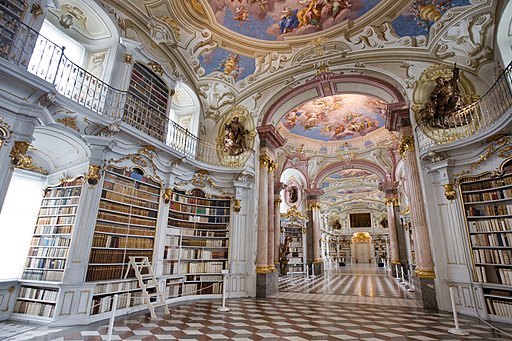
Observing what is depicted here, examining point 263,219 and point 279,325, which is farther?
point 263,219

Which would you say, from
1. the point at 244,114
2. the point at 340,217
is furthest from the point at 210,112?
the point at 340,217

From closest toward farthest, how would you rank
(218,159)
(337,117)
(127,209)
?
(127,209) < (218,159) < (337,117)

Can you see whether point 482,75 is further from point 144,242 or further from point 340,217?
point 340,217

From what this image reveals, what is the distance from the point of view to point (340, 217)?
3022 cm

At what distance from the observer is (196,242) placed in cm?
774

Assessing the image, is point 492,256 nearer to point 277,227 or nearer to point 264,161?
point 264,161

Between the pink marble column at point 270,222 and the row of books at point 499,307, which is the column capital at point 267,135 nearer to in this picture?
the pink marble column at point 270,222

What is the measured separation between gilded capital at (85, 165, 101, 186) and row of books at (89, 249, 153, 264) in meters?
1.36

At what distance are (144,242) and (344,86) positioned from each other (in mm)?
8049

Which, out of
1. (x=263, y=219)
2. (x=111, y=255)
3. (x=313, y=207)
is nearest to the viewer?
(x=111, y=255)

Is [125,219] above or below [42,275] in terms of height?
above

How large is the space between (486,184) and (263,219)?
568 cm

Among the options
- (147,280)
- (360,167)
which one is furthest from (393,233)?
(147,280)

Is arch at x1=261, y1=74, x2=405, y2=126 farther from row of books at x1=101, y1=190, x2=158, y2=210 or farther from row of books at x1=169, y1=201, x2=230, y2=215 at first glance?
row of books at x1=101, y1=190, x2=158, y2=210
